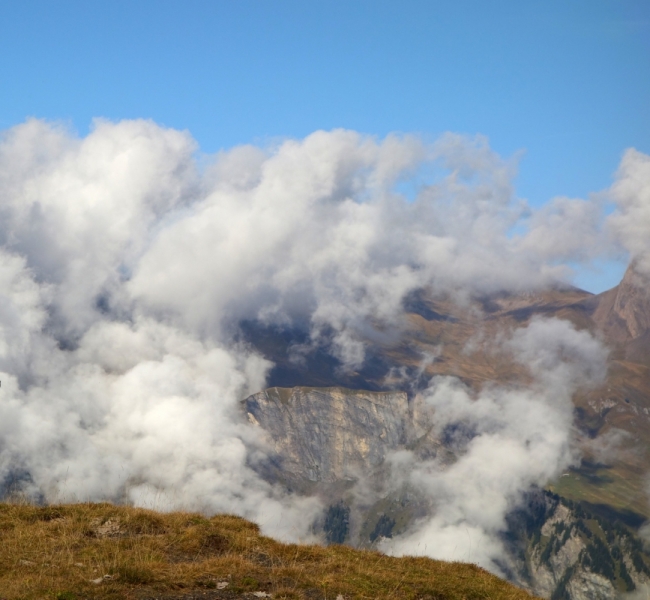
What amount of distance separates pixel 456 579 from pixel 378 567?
10.1 ft

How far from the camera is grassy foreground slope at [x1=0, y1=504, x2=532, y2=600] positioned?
21531mm

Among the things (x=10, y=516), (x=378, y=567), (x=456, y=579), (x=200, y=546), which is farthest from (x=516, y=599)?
(x=10, y=516)

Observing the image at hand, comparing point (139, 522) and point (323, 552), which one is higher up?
point (139, 522)

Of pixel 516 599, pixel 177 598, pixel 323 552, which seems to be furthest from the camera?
pixel 323 552

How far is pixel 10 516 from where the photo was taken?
2816 centimetres

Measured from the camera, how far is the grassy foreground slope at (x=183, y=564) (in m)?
21.5

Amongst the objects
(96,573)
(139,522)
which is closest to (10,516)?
(139,522)

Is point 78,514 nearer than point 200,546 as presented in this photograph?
No

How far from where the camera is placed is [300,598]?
21750mm

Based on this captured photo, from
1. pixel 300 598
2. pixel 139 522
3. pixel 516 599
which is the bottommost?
pixel 516 599

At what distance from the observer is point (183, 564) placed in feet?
77.5

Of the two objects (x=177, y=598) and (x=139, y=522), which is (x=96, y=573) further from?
(x=139, y=522)

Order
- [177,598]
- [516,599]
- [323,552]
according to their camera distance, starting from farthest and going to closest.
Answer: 1. [323,552]
2. [516,599]
3. [177,598]

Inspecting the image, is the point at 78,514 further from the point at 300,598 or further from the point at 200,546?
the point at 300,598
